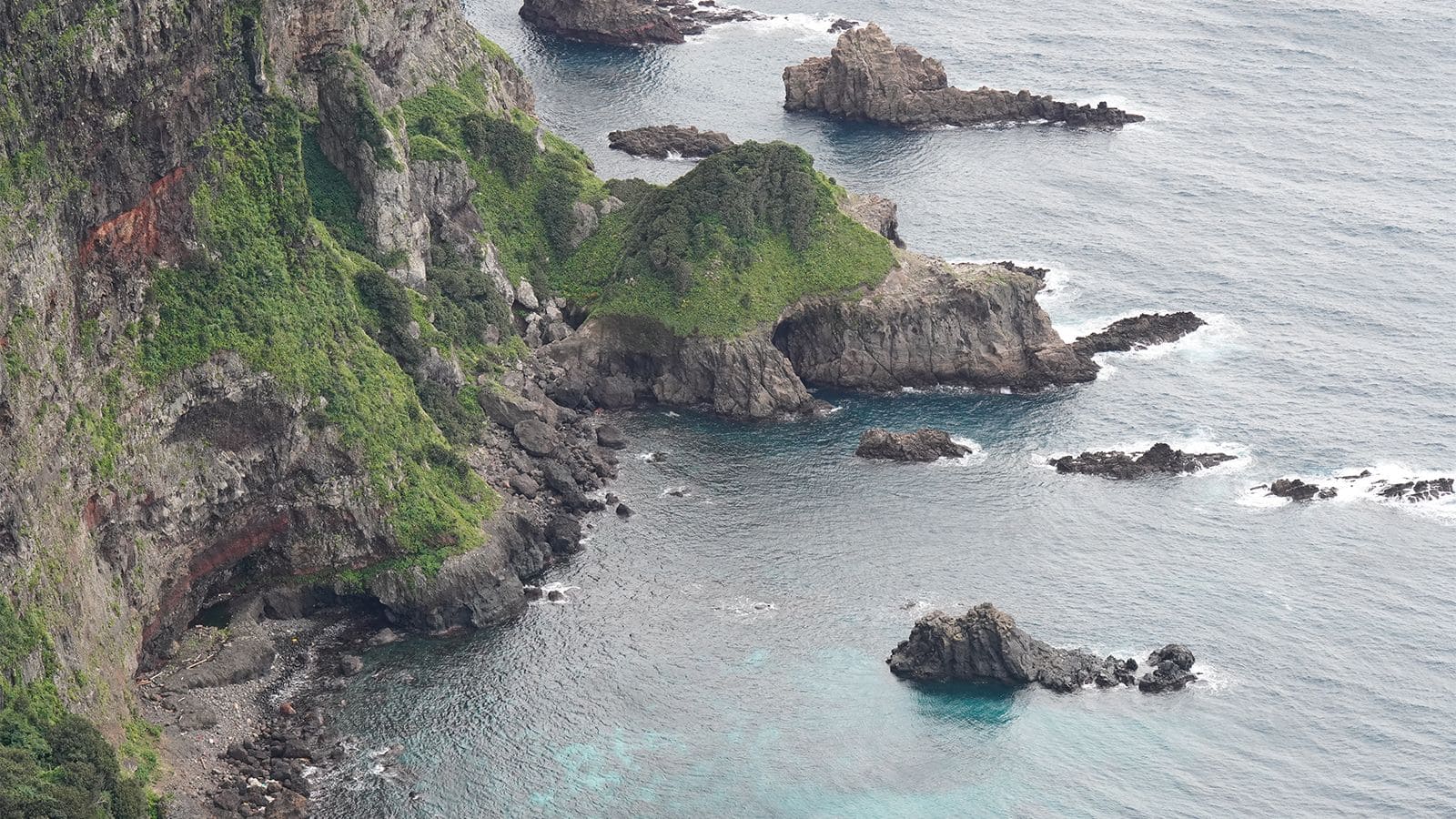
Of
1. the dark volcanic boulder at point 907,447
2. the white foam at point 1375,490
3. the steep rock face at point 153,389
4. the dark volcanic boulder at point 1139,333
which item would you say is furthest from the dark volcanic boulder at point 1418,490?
the steep rock face at point 153,389

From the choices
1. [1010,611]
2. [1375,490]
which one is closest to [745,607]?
[1010,611]

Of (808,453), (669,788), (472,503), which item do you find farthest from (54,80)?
(808,453)

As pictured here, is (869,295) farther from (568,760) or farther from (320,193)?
(568,760)

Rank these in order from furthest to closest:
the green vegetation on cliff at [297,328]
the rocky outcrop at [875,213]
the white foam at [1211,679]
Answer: the rocky outcrop at [875,213] → the white foam at [1211,679] → the green vegetation on cliff at [297,328]

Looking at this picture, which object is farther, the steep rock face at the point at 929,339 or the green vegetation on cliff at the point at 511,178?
the green vegetation on cliff at the point at 511,178

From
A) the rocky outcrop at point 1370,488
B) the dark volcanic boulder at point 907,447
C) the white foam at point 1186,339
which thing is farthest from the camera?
the white foam at point 1186,339

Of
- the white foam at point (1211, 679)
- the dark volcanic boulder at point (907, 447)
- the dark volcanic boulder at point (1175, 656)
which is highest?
the dark volcanic boulder at point (907, 447)

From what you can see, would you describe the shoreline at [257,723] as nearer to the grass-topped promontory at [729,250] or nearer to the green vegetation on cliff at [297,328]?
the green vegetation on cliff at [297,328]
